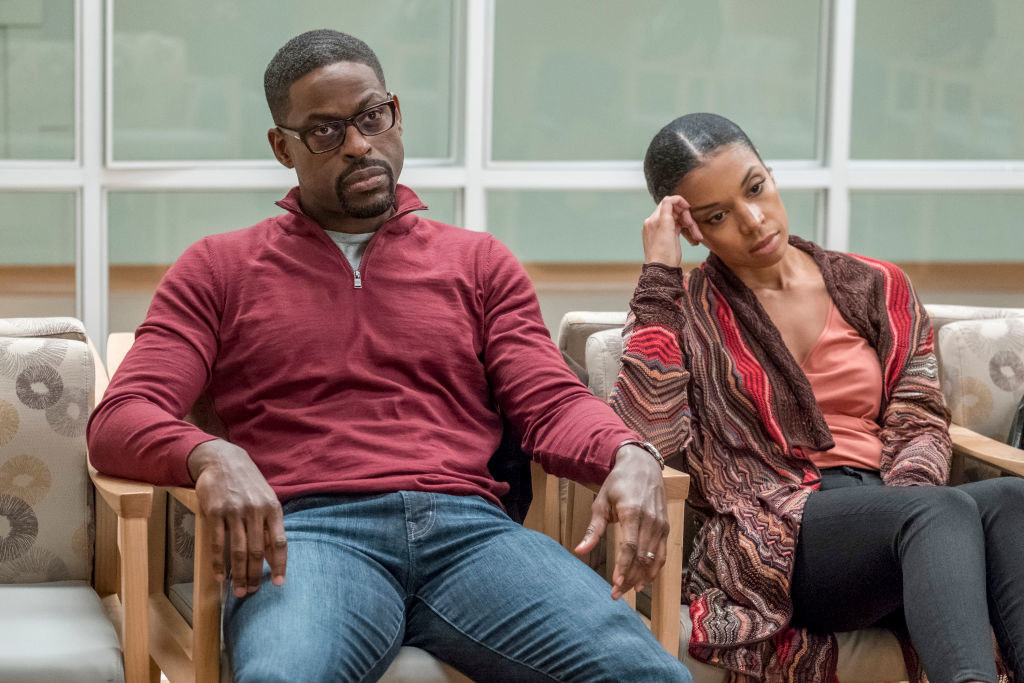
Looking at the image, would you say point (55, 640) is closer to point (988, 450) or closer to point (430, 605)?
point (430, 605)

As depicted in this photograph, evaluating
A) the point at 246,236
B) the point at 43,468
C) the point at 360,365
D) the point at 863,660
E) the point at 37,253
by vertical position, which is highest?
the point at 246,236

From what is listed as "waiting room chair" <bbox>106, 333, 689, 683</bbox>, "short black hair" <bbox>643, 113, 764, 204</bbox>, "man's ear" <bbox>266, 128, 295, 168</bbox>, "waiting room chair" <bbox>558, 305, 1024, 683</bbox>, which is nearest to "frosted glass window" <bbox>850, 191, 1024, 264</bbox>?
"waiting room chair" <bbox>558, 305, 1024, 683</bbox>

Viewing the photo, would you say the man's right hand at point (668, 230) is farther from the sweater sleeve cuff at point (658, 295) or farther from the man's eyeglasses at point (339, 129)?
the man's eyeglasses at point (339, 129)

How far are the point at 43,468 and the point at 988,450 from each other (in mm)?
1772

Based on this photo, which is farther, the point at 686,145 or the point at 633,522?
the point at 686,145

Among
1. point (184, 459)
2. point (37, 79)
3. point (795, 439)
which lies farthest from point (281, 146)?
point (37, 79)

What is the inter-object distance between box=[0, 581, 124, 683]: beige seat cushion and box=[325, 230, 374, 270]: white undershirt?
29.5 inches

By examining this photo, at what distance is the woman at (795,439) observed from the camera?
1.94 metres

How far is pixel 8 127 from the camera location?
3172 millimetres

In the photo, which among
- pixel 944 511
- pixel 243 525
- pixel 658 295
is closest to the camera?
pixel 243 525

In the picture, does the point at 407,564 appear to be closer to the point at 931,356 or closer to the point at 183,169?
the point at 931,356

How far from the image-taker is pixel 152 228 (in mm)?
3316

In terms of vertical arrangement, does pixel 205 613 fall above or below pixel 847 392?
below

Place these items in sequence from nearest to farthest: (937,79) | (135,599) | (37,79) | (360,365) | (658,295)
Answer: (135,599), (360,365), (658,295), (37,79), (937,79)
